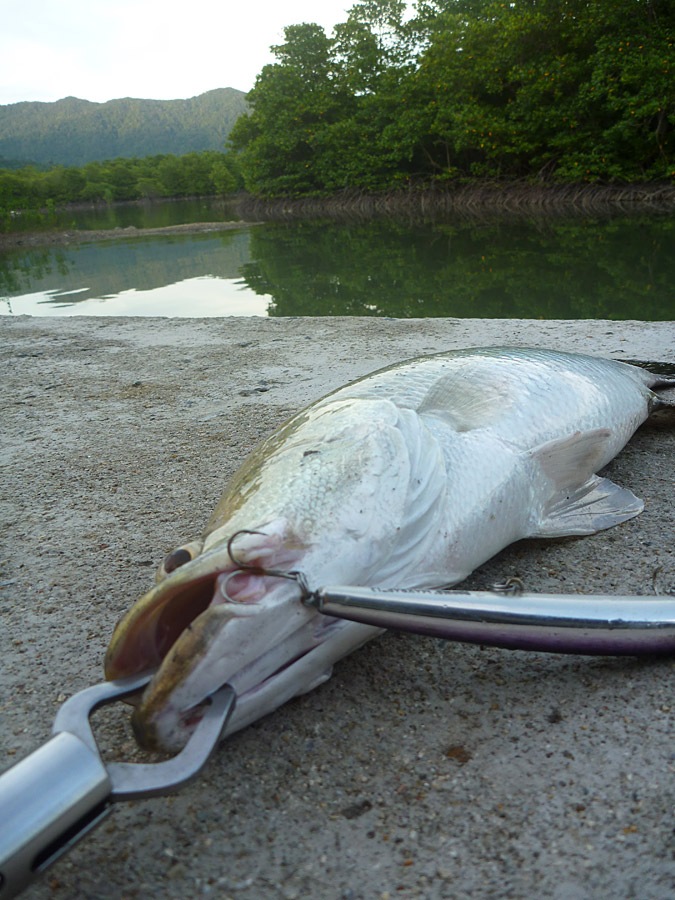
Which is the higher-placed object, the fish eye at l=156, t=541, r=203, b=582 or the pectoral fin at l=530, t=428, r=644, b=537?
the fish eye at l=156, t=541, r=203, b=582

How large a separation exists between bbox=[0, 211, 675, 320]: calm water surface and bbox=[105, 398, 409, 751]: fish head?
6.13 meters

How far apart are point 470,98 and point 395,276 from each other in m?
19.4

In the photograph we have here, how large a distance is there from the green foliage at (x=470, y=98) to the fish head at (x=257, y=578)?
2201 centimetres

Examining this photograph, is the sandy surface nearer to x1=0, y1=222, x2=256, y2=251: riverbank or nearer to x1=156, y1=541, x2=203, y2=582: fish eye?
x1=156, y1=541, x2=203, y2=582: fish eye

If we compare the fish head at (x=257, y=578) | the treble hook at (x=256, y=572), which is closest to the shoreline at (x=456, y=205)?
the fish head at (x=257, y=578)

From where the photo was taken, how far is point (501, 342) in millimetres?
5090

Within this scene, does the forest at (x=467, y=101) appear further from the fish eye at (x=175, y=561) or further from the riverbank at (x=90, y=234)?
the fish eye at (x=175, y=561)

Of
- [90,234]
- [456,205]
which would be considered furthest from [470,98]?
[90,234]

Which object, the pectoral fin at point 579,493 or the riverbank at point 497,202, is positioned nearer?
the pectoral fin at point 579,493

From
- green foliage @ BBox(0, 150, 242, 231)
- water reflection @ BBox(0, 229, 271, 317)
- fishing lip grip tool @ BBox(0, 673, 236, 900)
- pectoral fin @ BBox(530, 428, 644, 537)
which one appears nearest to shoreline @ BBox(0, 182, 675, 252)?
water reflection @ BBox(0, 229, 271, 317)

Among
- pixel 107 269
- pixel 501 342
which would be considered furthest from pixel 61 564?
pixel 107 269

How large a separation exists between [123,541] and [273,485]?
1101mm

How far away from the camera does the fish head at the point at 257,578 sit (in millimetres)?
1147

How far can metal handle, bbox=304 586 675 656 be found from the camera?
1226 mm
